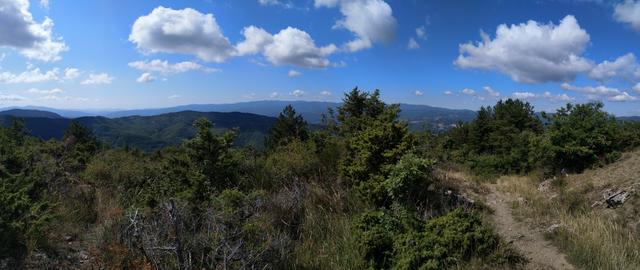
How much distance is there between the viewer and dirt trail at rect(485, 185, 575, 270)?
3664mm

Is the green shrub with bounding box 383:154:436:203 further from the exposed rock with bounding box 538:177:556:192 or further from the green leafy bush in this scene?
the exposed rock with bounding box 538:177:556:192

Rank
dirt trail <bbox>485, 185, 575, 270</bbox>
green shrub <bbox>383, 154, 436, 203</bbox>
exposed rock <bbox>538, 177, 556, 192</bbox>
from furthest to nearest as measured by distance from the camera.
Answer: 1. exposed rock <bbox>538, 177, 556, 192</bbox>
2. green shrub <bbox>383, 154, 436, 203</bbox>
3. dirt trail <bbox>485, 185, 575, 270</bbox>

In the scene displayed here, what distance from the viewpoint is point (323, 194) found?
519 cm

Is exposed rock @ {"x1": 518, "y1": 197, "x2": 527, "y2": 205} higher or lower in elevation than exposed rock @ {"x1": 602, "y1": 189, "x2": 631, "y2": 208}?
lower

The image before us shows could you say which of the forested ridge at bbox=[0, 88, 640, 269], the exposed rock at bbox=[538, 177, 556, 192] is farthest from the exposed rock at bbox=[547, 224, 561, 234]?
the exposed rock at bbox=[538, 177, 556, 192]

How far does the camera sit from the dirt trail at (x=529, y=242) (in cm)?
366

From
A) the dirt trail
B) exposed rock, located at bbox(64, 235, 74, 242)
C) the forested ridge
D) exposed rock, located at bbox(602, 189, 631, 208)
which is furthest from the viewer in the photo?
exposed rock, located at bbox(602, 189, 631, 208)

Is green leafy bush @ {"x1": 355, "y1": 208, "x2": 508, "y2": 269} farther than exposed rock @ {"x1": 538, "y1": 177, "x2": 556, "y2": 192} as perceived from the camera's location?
No

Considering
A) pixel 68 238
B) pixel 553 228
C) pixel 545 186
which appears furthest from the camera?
pixel 545 186

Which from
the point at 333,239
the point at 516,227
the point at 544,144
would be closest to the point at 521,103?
the point at 544,144

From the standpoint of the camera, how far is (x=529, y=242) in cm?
439

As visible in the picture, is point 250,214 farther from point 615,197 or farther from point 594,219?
point 615,197

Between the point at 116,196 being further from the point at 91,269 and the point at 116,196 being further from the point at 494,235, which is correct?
the point at 494,235

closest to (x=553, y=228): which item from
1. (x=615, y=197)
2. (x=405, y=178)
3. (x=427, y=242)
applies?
(x=405, y=178)
